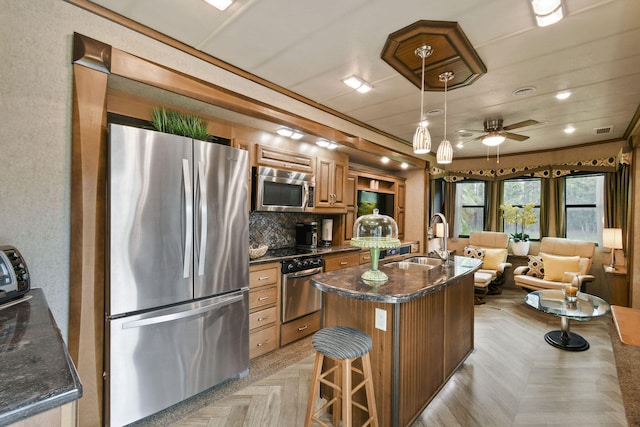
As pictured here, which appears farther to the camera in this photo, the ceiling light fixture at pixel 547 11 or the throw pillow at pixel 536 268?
the throw pillow at pixel 536 268

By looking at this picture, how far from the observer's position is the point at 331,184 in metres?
4.04

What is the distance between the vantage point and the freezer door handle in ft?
6.24

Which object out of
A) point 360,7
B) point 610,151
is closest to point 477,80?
point 360,7

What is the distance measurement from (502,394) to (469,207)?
4749 mm

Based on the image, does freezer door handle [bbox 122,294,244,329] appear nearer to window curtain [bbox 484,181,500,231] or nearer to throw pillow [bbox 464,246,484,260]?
throw pillow [bbox 464,246,484,260]

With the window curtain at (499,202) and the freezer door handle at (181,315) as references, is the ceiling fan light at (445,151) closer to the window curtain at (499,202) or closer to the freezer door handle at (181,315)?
the freezer door handle at (181,315)

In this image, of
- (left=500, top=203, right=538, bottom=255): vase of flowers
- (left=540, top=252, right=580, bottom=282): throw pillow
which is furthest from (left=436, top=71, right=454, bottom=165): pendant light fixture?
(left=500, top=203, right=538, bottom=255): vase of flowers

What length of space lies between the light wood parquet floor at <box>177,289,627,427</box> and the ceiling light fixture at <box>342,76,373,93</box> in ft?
8.88

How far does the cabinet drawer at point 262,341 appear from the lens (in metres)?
2.85

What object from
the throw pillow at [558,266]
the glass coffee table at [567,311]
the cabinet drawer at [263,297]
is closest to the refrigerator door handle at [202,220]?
the cabinet drawer at [263,297]

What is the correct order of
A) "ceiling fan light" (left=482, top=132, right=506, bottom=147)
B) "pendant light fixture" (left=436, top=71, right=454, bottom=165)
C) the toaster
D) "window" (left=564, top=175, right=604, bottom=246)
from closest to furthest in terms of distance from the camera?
the toaster, "pendant light fixture" (left=436, top=71, right=454, bottom=165), "ceiling fan light" (left=482, top=132, right=506, bottom=147), "window" (left=564, top=175, right=604, bottom=246)

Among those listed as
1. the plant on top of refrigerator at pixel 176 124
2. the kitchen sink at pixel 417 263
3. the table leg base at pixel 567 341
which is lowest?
the table leg base at pixel 567 341

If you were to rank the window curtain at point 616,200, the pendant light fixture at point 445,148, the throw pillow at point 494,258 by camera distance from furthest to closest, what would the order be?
the throw pillow at point 494,258 → the window curtain at point 616,200 → the pendant light fixture at point 445,148

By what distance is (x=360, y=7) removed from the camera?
1799 mm
